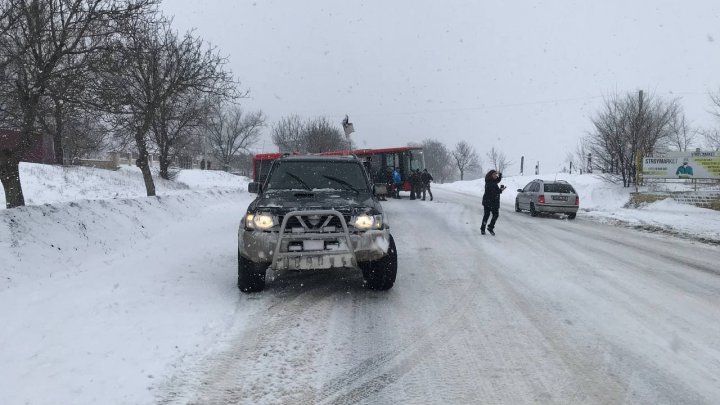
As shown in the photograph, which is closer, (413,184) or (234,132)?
(413,184)

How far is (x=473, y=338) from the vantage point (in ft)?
14.7

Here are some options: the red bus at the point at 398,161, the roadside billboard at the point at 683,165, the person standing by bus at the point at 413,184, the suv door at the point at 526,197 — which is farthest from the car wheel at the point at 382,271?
the roadside billboard at the point at 683,165

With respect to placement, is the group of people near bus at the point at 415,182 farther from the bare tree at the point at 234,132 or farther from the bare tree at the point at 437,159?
the bare tree at the point at 437,159

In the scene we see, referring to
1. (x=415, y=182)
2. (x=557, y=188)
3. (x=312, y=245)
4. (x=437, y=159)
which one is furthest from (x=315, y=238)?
(x=437, y=159)

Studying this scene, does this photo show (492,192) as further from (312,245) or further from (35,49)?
(35,49)

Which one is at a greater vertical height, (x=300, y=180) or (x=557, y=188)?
(x=300, y=180)

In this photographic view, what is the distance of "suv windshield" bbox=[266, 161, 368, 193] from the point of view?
22.2 ft

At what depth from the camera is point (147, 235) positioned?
1062 centimetres

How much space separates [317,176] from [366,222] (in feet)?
5.35

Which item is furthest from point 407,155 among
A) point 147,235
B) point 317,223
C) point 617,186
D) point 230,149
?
point 230,149

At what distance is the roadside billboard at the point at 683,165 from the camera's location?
76.8 feet

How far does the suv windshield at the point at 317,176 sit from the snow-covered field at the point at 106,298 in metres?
1.64

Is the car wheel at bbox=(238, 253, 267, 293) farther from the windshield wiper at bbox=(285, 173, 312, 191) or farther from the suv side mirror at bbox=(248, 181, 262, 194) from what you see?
the suv side mirror at bbox=(248, 181, 262, 194)

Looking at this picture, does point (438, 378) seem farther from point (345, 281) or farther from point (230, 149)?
point (230, 149)
